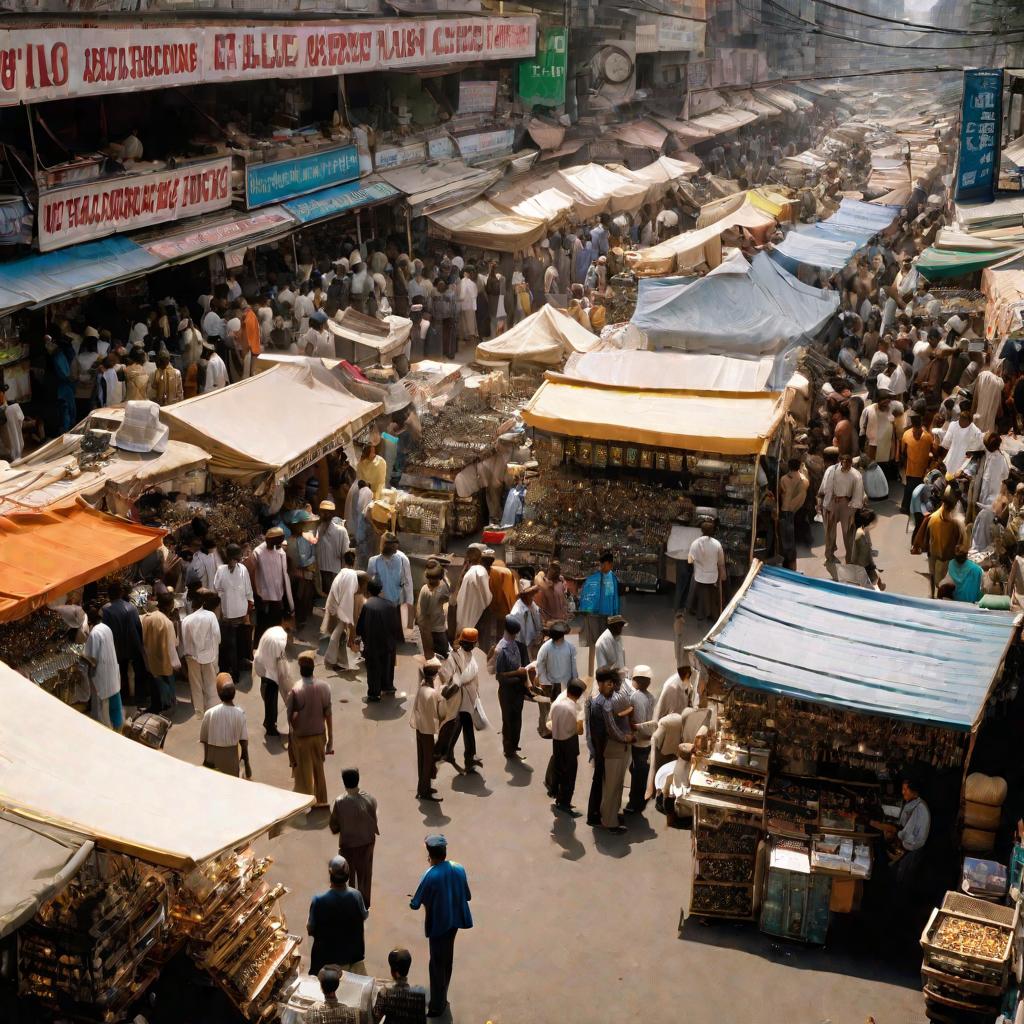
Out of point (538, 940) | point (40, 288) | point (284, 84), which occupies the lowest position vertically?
point (538, 940)

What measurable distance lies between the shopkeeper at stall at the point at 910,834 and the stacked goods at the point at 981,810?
25 centimetres

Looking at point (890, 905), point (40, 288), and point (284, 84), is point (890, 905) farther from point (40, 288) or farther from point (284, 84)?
point (284, 84)

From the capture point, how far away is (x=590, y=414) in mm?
14078

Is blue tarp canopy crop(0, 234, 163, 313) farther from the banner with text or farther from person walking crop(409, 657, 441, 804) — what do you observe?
person walking crop(409, 657, 441, 804)

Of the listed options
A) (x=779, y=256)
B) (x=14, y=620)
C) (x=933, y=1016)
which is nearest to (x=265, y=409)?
(x=14, y=620)

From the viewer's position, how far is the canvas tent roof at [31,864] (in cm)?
618

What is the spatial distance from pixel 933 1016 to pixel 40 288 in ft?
40.9

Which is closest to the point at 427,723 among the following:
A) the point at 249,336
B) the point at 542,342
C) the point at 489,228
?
the point at 542,342

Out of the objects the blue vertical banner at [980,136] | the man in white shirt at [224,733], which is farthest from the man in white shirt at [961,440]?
the blue vertical banner at [980,136]

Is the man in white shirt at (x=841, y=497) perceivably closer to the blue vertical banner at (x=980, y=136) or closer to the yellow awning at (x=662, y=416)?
the yellow awning at (x=662, y=416)

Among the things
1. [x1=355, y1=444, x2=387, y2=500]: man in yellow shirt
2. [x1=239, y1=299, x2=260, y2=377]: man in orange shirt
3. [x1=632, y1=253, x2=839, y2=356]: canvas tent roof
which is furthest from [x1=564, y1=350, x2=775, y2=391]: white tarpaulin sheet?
[x1=239, y1=299, x2=260, y2=377]: man in orange shirt

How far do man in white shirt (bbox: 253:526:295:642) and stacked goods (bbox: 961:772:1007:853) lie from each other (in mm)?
6130

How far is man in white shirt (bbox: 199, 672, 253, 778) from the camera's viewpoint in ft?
31.2

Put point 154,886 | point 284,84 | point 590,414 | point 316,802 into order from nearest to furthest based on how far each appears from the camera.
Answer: point 154,886, point 316,802, point 590,414, point 284,84
